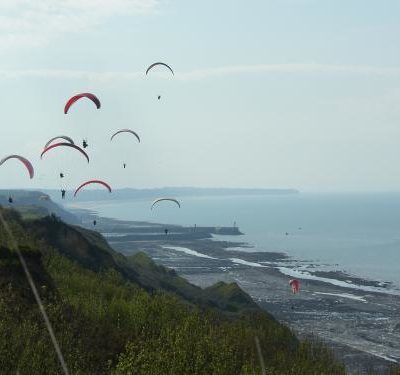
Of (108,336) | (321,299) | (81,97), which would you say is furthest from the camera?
(321,299)

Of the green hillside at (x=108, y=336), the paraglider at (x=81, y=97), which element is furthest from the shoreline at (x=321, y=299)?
the paraglider at (x=81, y=97)

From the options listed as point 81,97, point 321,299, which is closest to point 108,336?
point 81,97

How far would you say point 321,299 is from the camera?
10056 centimetres

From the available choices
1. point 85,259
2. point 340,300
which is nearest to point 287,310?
point 340,300

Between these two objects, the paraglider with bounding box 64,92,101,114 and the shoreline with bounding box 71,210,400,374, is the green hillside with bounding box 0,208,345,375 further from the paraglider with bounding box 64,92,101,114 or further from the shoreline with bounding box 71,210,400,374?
the shoreline with bounding box 71,210,400,374

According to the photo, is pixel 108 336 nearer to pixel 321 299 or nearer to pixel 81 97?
pixel 81 97

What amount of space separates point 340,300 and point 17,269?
82.3 metres

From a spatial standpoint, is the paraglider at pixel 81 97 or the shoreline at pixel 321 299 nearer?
the paraglider at pixel 81 97

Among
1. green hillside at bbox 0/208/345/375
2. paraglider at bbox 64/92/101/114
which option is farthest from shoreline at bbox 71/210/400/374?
paraglider at bbox 64/92/101/114

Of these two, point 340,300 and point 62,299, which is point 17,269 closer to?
point 62,299

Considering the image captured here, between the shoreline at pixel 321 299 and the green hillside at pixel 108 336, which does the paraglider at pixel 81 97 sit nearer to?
the green hillside at pixel 108 336

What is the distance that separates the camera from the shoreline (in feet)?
225

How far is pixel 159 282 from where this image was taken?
72375mm

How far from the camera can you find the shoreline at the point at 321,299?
68.5m
